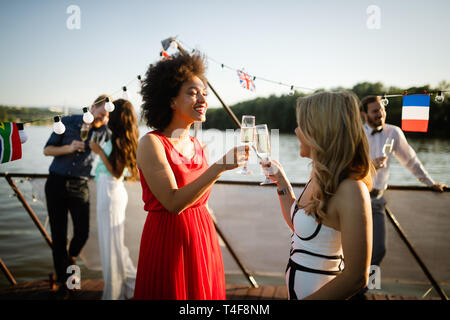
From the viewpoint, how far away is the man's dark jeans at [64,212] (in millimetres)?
3242

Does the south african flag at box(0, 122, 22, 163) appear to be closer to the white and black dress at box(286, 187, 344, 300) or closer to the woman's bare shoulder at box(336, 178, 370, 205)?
the white and black dress at box(286, 187, 344, 300)

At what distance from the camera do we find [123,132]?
301 centimetres

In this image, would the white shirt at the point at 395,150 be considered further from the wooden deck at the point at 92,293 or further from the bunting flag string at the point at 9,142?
the bunting flag string at the point at 9,142

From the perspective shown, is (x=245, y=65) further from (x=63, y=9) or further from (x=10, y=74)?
(x=10, y=74)

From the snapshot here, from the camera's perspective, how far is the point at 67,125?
10.9 ft

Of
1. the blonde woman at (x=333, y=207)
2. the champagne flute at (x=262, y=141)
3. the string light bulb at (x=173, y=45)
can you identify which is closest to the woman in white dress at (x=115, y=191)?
the string light bulb at (x=173, y=45)

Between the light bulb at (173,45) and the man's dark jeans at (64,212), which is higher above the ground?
the light bulb at (173,45)

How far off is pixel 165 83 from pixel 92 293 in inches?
108

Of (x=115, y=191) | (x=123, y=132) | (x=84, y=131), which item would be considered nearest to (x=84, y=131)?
(x=84, y=131)

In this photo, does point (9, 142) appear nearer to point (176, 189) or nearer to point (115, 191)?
point (115, 191)

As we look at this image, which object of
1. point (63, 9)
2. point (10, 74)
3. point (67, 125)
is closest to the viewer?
point (63, 9)

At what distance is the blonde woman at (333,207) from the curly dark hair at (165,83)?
31.3 inches
